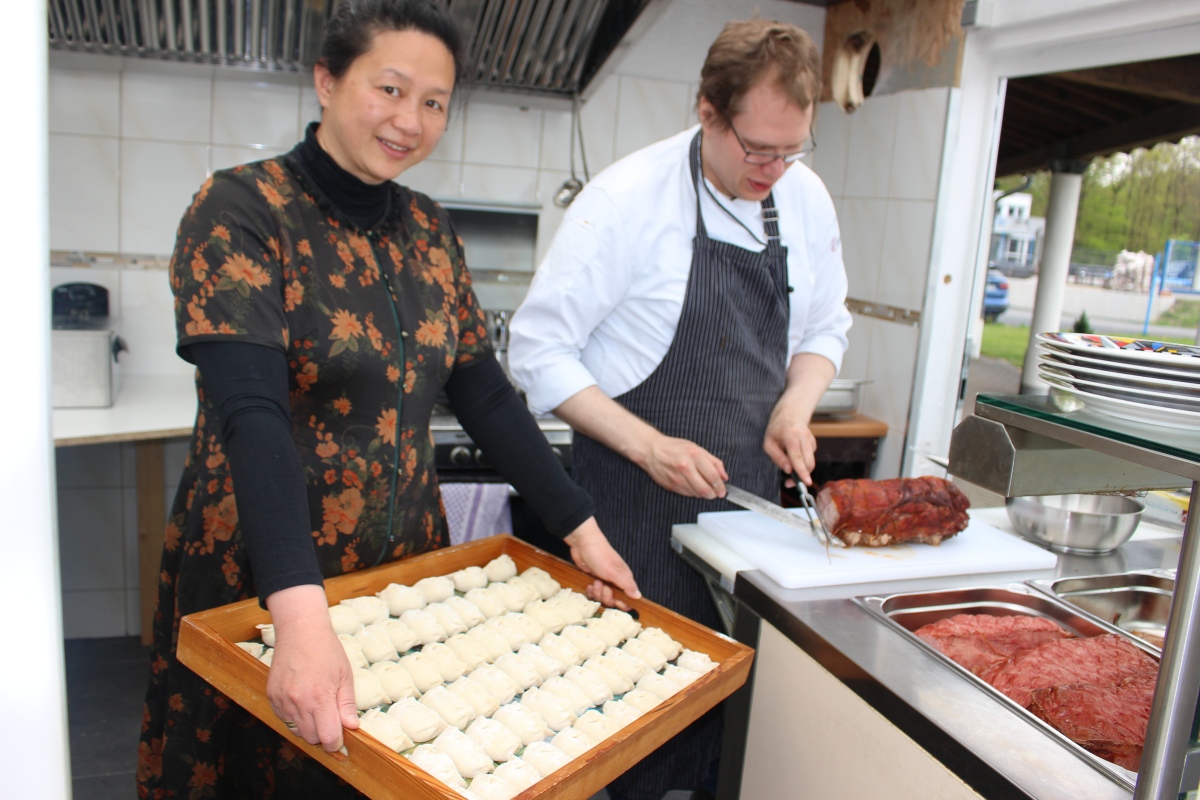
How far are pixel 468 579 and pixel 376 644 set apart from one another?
0.81 feet

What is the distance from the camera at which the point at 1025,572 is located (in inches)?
59.6

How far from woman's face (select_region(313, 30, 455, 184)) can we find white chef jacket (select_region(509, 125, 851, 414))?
1.44 feet

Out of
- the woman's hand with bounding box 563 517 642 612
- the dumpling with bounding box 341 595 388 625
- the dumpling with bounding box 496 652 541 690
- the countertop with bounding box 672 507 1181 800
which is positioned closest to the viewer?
the countertop with bounding box 672 507 1181 800

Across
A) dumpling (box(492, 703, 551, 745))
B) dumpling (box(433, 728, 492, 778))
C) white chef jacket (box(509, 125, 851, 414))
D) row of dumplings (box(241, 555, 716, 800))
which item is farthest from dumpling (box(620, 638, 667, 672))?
white chef jacket (box(509, 125, 851, 414))

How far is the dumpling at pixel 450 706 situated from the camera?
1.10 m

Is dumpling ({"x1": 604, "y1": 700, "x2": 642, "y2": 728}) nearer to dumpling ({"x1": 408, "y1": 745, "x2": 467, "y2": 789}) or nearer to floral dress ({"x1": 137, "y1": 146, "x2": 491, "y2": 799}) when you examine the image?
dumpling ({"x1": 408, "y1": 745, "x2": 467, "y2": 789})

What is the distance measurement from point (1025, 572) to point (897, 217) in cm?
194

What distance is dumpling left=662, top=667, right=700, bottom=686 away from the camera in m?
1.20

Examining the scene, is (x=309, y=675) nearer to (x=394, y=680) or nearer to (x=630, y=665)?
(x=394, y=680)

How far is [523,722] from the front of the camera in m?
1.09

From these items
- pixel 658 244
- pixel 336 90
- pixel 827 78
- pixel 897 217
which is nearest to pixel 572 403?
pixel 658 244

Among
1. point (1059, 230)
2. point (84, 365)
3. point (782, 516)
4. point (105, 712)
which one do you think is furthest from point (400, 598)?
point (1059, 230)

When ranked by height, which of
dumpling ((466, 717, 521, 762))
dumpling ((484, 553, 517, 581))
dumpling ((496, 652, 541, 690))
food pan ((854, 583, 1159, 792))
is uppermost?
food pan ((854, 583, 1159, 792))

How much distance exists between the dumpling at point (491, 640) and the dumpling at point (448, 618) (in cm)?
2
